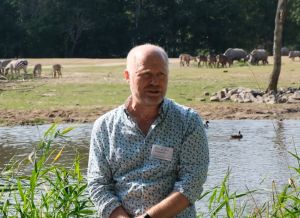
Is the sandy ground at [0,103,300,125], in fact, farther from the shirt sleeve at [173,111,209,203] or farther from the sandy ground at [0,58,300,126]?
the shirt sleeve at [173,111,209,203]

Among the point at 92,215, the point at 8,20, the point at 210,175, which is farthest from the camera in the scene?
the point at 8,20

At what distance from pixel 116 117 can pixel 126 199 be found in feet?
1.60

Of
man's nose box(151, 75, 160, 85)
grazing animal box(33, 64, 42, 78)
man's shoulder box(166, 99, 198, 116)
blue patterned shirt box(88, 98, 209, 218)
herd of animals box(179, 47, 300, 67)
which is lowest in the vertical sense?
herd of animals box(179, 47, 300, 67)

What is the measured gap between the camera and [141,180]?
4.64 m

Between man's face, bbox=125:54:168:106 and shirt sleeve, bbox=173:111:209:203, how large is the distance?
259 mm

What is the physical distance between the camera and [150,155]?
15.2ft

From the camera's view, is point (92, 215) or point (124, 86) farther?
point (124, 86)

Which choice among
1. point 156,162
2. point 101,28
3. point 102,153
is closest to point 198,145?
point 156,162

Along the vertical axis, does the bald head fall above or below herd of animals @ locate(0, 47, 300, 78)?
above

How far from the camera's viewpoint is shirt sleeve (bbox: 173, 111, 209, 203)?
181 inches

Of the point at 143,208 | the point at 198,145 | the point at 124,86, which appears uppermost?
the point at 198,145

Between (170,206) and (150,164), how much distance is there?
28 centimetres

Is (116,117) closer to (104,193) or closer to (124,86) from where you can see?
(104,193)

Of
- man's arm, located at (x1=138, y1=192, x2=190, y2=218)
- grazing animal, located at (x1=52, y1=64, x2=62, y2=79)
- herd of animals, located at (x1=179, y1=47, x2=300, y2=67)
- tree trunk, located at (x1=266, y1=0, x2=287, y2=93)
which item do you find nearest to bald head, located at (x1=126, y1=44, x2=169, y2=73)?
man's arm, located at (x1=138, y1=192, x2=190, y2=218)
